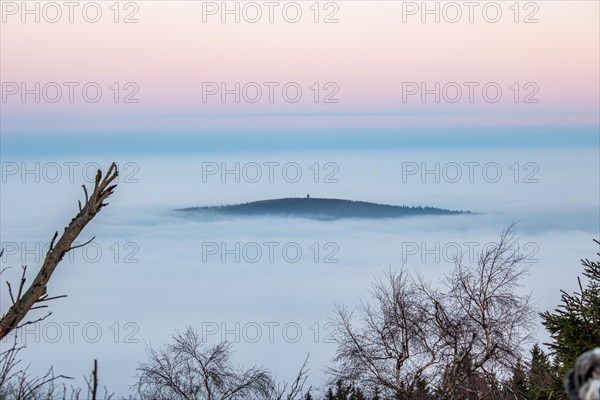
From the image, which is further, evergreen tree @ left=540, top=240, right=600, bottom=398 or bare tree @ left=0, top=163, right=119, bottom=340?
evergreen tree @ left=540, top=240, right=600, bottom=398

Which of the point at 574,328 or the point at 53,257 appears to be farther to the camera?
the point at 574,328

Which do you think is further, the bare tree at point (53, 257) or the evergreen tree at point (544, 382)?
the evergreen tree at point (544, 382)

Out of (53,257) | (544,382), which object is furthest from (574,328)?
(53,257)

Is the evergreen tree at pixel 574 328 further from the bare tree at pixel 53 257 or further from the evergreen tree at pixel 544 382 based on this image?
the bare tree at pixel 53 257

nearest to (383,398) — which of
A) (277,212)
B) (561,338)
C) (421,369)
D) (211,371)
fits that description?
(421,369)

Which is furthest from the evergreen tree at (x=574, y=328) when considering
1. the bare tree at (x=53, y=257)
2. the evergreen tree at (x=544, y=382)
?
the bare tree at (x=53, y=257)

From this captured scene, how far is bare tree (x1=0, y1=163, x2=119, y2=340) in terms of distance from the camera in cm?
454

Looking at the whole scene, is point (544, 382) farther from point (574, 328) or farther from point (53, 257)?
point (53, 257)

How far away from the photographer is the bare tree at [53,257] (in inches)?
179

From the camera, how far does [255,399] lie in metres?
25.3

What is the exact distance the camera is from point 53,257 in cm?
461

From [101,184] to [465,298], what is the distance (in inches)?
829

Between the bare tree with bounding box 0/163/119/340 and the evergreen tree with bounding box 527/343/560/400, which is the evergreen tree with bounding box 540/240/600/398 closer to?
the evergreen tree with bounding box 527/343/560/400

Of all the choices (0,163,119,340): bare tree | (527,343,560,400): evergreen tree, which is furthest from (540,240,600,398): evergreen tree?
(0,163,119,340): bare tree
